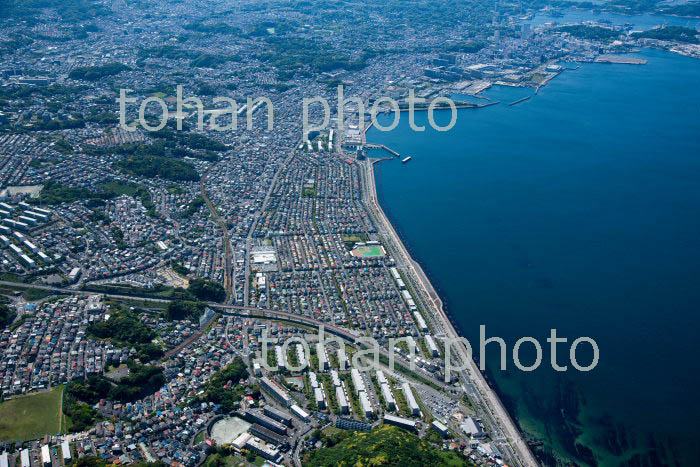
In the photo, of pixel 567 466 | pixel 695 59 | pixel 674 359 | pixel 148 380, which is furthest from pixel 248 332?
pixel 695 59

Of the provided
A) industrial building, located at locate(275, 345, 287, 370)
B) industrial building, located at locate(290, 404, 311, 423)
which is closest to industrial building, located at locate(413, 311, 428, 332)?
industrial building, located at locate(275, 345, 287, 370)

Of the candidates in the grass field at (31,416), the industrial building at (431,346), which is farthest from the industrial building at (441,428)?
the grass field at (31,416)

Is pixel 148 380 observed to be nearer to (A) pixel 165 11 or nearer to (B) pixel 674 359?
(B) pixel 674 359

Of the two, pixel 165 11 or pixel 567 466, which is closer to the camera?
pixel 567 466

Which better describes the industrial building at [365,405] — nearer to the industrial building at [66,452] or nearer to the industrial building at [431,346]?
the industrial building at [431,346]

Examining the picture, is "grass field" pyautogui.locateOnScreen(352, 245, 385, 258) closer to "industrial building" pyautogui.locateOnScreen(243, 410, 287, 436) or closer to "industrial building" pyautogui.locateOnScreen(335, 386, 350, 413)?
"industrial building" pyautogui.locateOnScreen(335, 386, 350, 413)

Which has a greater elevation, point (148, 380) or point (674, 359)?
point (148, 380)
